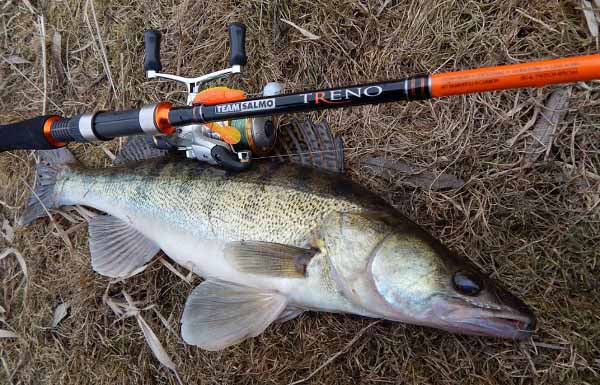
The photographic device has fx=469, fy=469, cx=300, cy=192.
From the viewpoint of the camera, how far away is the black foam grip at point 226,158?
7.25 ft

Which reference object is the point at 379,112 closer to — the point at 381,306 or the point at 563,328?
the point at 381,306

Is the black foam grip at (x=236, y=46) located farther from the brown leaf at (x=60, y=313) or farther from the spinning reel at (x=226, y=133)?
the brown leaf at (x=60, y=313)

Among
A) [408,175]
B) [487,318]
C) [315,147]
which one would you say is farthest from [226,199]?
[487,318]

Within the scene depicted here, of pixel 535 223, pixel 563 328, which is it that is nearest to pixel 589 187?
pixel 535 223

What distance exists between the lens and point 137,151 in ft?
9.29

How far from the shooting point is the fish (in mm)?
1827

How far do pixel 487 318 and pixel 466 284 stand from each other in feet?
0.46

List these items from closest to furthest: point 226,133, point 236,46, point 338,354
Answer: point 226,133 < point 236,46 < point 338,354

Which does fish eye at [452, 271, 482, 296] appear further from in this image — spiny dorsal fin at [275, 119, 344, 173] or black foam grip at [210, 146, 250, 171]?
black foam grip at [210, 146, 250, 171]

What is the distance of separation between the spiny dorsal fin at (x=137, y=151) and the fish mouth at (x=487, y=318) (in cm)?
182

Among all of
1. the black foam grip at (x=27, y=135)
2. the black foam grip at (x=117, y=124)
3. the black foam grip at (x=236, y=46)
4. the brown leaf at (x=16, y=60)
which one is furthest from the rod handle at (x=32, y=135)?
the brown leaf at (x=16, y=60)

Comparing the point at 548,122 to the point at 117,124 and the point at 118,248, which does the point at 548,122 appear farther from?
the point at 118,248

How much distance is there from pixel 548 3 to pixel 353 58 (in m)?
1.01

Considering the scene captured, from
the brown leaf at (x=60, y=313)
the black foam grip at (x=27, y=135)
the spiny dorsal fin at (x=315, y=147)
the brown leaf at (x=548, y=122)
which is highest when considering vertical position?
the black foam grip at (x=27, y=135)
